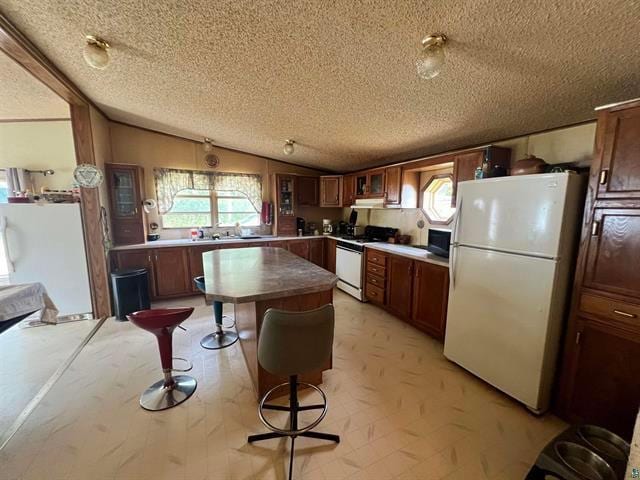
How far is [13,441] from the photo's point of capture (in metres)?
1.62

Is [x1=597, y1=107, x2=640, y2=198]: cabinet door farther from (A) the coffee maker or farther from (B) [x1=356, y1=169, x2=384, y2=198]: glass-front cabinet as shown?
(A) the coffee maker

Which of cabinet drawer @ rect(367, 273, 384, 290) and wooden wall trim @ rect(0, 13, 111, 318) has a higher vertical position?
wooden wall trim @ rect(0, 13, 111, 318)

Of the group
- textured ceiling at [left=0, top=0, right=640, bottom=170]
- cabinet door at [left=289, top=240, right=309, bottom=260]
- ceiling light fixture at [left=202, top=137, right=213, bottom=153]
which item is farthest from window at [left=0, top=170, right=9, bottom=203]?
cabinet door at [left=289, top=240, right=309, bottom=260]

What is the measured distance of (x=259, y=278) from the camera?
6.38 ft

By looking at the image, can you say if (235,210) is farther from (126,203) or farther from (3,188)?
(3,188)

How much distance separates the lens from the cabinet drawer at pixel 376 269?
3.51 metres

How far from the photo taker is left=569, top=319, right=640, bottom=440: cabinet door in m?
1.48

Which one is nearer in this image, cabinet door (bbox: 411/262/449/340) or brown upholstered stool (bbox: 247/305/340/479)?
brown upholstered stool (bbox: 247/305/340/479)

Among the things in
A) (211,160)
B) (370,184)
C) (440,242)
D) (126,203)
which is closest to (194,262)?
(126,203)

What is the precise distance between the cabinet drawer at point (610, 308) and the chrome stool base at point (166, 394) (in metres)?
2.82

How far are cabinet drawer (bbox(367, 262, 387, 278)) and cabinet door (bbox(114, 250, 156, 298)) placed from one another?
10.4ft

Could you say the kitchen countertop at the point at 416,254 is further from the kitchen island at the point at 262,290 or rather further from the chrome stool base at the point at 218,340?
the chrome stool base at the point at 218,340

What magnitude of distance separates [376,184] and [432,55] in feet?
8.93

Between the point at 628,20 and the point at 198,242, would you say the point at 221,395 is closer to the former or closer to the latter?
the point at 198,242
